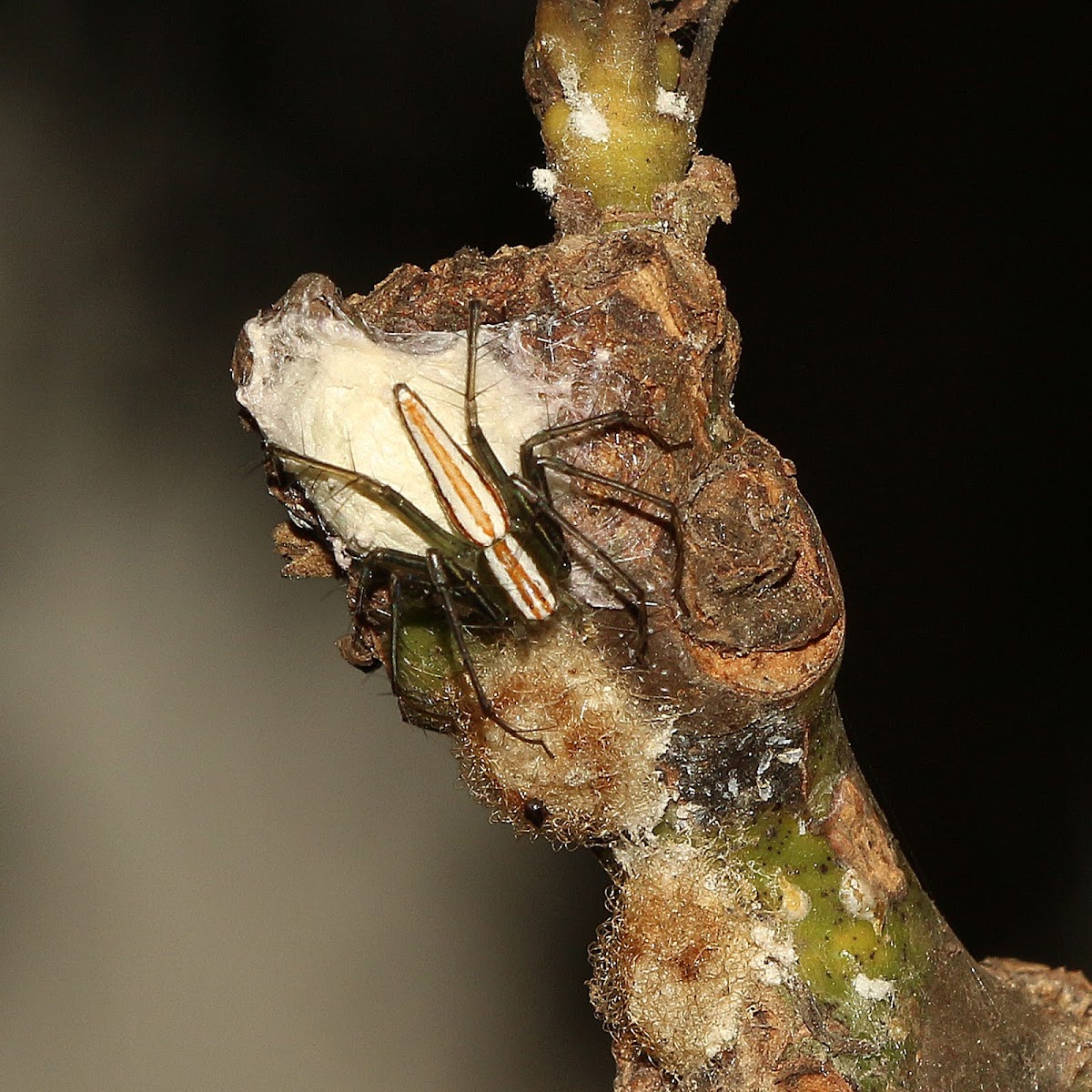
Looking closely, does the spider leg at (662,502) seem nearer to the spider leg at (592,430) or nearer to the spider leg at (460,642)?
the spider leg at (592,430)

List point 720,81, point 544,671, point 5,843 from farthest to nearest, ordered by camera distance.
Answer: point 5,843, point 720,81, point 544,671

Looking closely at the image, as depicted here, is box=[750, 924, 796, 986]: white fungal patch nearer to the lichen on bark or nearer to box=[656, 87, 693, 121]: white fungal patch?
the lichen on bark

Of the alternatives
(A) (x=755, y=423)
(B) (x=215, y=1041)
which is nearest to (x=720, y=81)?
(A) (x=755, y=423)

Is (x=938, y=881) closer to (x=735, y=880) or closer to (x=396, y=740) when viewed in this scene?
(x=396, y=740)

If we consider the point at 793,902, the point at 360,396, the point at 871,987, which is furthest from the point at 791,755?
the point at 360,396

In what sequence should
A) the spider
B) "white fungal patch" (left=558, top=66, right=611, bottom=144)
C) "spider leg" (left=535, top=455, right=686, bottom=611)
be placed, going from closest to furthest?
"spider leg" (left=535, top=455, right=686, bottom=611)
the spider
"white fungal patch" (left=558, top=66, right=611, bottom=144)

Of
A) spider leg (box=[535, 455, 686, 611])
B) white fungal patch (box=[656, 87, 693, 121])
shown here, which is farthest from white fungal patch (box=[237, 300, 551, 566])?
white fungal patch (box=[656, 87, 693, 121])
